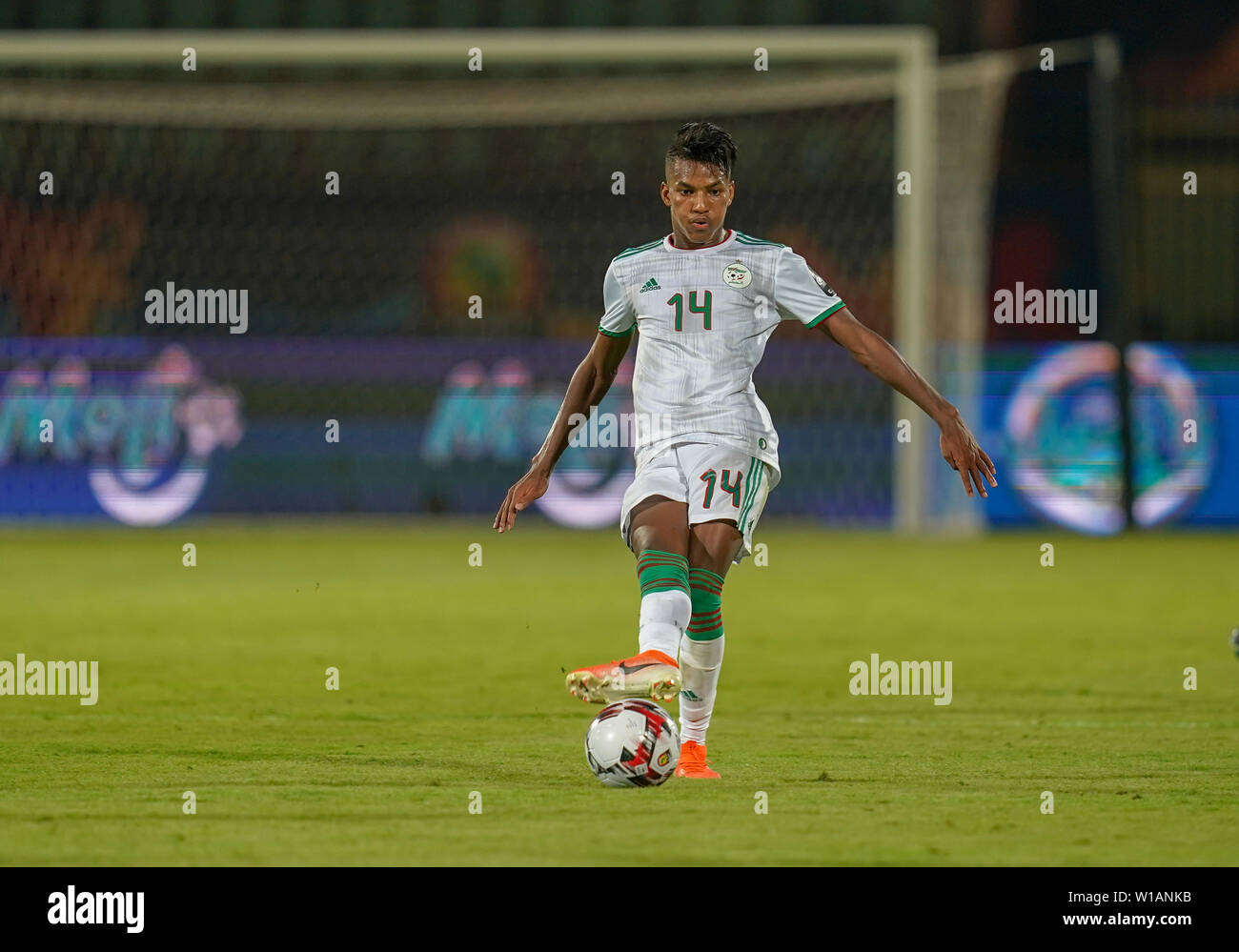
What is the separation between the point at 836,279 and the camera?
2133cm

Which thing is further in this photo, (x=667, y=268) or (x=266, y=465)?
(x=266, y=465)

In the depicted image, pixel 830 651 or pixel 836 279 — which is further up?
pixel 836 279

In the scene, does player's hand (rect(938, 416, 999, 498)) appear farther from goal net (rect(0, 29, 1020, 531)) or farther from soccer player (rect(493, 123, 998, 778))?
goal net (rect(0, 29, 1020, 531))

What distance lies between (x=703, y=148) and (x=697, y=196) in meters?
0.15

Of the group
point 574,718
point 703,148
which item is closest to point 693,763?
point 574,718

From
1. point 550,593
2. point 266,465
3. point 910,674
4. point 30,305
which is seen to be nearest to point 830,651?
point 910,674

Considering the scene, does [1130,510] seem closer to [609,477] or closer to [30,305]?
[609,477]

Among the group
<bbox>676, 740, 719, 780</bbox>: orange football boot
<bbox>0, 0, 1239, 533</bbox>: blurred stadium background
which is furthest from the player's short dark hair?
<bbox>0, 0, 1239, 533</bbox>: blurred stadium background

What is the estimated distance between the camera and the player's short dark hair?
6355mm

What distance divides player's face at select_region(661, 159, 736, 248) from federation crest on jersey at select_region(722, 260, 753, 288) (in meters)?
0.12

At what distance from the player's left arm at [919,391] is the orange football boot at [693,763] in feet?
4.12

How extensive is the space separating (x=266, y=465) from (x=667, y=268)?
13.4 m

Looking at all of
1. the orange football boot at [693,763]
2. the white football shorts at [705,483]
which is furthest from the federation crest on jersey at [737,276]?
the orange football boot at [693,763]

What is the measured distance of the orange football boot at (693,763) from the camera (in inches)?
264
